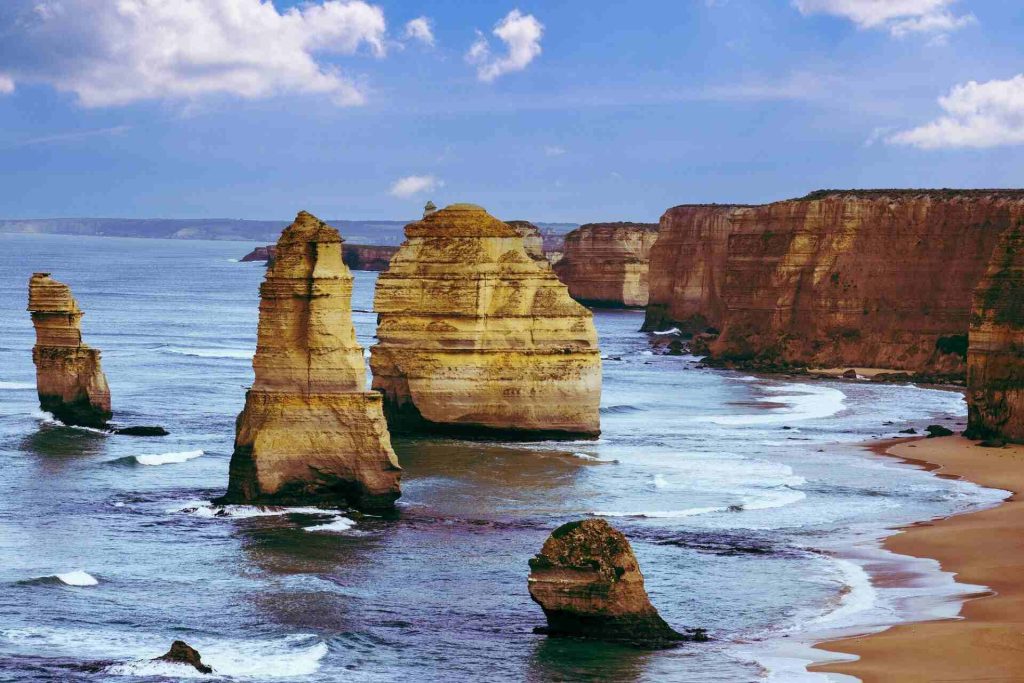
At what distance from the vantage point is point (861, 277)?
78312 millimetres

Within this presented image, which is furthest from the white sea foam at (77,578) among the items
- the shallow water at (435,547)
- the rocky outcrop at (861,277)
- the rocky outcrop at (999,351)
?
the rocky outcrop at (861,277)

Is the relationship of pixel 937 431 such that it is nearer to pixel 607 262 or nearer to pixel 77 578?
pixel 77 578

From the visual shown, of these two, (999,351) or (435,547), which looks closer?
(435,547)

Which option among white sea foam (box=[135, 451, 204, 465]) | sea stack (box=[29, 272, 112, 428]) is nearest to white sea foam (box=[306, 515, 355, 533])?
white sea foam (box=[135, 451, 204, 465])

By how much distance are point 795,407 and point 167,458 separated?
26814mm

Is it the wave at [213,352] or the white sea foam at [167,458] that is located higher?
the wave at [213,352]

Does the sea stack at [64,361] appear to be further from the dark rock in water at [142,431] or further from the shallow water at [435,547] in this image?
the shallow water at [435,547]

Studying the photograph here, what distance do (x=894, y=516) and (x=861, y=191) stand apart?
5260 cm

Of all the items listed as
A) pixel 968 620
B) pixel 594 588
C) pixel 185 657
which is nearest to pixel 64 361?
pixel 185 657

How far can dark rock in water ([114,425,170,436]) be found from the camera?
46.0 metres

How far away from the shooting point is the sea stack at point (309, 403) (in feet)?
106

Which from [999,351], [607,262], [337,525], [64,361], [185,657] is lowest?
[185,657]

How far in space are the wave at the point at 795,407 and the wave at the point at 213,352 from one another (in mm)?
25548

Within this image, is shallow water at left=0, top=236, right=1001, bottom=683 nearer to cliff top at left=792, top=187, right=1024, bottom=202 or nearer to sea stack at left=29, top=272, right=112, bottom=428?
sea stack at left=29, top=272, right=112, bottom=428
